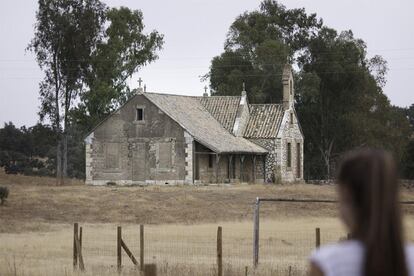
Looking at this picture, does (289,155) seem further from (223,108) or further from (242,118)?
(223,108)

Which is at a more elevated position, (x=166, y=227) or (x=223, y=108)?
(x=223, y=108)

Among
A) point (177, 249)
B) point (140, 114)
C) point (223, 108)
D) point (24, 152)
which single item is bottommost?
point (177, 249)

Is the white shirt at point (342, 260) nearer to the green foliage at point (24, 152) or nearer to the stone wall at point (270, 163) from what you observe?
the stone wall at point (270, 163)

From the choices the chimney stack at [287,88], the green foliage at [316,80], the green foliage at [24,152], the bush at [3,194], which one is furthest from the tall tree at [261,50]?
the bush at [3,194]

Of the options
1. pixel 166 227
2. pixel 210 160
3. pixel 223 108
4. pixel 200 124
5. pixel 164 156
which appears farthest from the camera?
pixel 223 108

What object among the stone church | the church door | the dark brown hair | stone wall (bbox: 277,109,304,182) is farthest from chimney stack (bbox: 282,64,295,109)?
the dark brown hair

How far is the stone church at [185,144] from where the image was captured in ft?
166

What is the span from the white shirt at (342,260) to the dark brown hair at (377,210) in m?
0.07

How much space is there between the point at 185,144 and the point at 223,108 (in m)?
8.80

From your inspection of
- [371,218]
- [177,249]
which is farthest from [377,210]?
[177,249]

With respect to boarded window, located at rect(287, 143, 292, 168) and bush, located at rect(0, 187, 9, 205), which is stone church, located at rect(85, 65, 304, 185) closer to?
boarded window, located at rect(287, 143, 292, 168)

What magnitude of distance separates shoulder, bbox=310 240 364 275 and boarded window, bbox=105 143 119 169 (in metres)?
49.2

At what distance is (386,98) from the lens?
71.5 metres

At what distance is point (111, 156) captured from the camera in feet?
173
